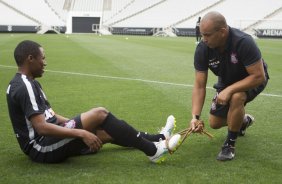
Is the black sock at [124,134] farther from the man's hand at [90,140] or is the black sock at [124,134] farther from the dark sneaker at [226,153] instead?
the dark sneaker at [226,153]

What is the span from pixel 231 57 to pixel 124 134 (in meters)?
1.33

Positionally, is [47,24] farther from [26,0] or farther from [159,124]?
[159,124]

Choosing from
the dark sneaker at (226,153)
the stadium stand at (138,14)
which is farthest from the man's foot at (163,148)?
the stadium stand at (138,14)

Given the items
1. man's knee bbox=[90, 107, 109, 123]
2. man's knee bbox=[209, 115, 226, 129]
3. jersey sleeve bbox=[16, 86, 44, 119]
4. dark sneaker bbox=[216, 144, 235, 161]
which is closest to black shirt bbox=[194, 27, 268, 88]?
man's knee bbox=[209, 115, 226, 129]

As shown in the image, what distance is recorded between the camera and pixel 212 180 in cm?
392

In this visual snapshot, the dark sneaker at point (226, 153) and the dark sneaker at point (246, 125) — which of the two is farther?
the dark sneaker at point (246, 125)

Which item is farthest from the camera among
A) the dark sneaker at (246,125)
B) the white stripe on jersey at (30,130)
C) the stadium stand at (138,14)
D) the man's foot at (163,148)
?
the stadium stand at (138,14)

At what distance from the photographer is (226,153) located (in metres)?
4.62

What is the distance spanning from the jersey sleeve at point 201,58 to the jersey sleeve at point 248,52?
0.41 m

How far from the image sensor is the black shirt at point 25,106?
404 cm

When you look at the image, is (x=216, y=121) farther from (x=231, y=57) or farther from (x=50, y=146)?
(x=50, y=146)

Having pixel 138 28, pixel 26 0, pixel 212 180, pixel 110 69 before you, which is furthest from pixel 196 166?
pixel 26 0

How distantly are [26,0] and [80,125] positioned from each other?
61.7 meters

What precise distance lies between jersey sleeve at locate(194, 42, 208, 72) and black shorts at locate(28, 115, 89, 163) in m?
1.42
